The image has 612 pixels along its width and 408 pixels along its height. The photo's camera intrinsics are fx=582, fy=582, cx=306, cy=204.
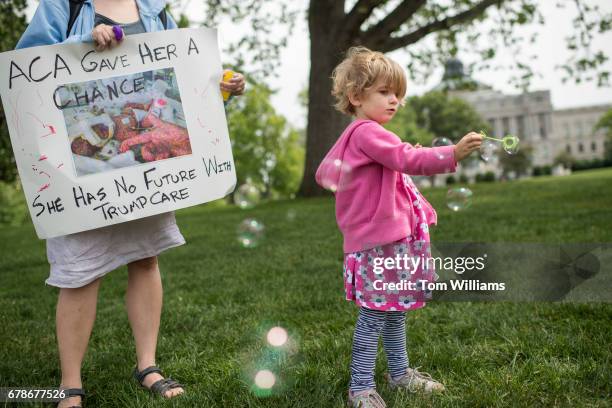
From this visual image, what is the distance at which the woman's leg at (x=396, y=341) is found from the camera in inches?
103

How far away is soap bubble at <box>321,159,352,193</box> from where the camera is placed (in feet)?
7.81

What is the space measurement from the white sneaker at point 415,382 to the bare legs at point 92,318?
0.98 metres

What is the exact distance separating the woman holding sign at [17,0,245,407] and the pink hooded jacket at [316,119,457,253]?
2.13ft

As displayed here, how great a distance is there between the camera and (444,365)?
283 cm

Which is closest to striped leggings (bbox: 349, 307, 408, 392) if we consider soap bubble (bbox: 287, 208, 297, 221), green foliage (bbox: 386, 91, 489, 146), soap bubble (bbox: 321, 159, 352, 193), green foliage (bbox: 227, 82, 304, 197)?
soap bubble (bbox: 321, 159, 352, 193)

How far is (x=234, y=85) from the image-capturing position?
2.67 meters

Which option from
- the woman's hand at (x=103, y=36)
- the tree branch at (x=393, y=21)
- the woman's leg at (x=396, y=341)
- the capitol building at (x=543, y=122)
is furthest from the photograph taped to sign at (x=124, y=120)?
the capitol building at (x=543, y=122)

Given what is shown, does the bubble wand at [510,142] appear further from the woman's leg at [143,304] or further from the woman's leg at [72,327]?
the woman's leg at [72,327]

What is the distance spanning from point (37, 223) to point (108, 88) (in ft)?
2.10

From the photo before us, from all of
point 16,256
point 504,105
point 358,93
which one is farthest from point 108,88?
point 504,105

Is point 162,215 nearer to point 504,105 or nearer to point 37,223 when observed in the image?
point 37,223

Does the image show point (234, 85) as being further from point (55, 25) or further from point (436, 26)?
point (436, 26)

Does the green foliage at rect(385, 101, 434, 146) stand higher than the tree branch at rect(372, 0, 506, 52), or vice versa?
the tree branch at rect(372, 0, 506, 52)

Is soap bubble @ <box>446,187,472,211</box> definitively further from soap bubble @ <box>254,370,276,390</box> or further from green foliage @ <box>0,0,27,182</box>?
green foliage @ <box>0,0,27,182</box>
